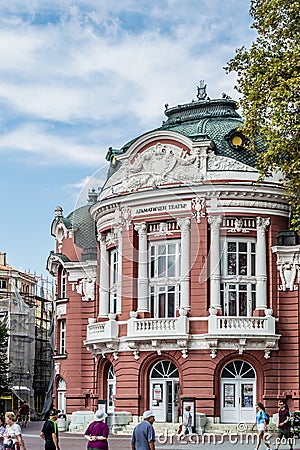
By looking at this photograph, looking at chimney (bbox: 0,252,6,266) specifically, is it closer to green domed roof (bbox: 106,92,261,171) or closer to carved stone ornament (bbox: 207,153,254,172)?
green domed roof (bbox: 106,92,261,171)

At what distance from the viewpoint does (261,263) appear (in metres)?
43.9

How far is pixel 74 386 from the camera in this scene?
→ 167 feet

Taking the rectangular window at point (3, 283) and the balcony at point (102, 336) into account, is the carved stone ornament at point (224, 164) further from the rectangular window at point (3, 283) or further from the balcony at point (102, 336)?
the rectangular window at point (3, 283)

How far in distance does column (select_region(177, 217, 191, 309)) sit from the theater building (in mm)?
48

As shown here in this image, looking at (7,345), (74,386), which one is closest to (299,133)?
(74,386)

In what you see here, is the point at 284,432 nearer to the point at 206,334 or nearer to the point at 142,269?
the point at 206,334

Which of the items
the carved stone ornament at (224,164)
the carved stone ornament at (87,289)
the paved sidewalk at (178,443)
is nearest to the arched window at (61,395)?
the carved stone ornament at (87,289)

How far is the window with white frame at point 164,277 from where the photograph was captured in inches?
1758

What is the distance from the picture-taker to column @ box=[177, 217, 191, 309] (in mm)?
43656

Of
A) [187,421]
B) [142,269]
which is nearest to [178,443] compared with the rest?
[187,421]

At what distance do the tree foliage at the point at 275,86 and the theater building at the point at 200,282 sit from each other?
9.41 meters

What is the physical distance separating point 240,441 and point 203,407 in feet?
13.5

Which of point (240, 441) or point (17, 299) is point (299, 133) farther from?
point (17, 299)

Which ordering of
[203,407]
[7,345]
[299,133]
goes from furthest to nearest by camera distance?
[7,345], [203,407], [299,133]
